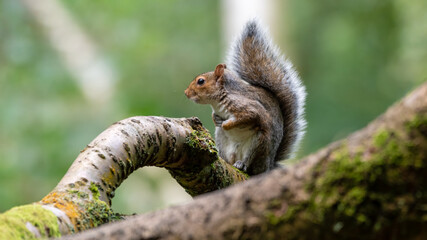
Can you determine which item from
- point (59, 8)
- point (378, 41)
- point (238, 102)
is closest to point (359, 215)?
point (238, 102)

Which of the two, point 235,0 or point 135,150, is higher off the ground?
point 235,0

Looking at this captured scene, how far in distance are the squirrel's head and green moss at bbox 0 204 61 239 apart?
162 centimetres

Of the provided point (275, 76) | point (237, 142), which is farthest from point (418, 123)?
point (275, 76)

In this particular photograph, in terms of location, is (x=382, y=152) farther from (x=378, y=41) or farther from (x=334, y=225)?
(x=378, y=41)

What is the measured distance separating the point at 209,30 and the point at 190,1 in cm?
65

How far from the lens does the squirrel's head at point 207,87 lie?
8.84 feet

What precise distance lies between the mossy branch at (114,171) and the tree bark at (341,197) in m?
0.36

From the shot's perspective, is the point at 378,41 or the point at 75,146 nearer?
the point at 75,146

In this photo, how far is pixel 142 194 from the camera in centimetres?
705

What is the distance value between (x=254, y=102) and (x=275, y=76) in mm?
234

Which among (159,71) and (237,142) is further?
(159,71)

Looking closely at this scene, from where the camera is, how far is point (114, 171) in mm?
1479

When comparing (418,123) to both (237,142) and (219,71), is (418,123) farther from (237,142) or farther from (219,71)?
(219,71)

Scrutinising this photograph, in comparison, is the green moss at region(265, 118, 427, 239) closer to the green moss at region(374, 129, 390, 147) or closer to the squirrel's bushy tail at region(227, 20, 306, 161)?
the green moss at region(374, 129, 390, 147)
